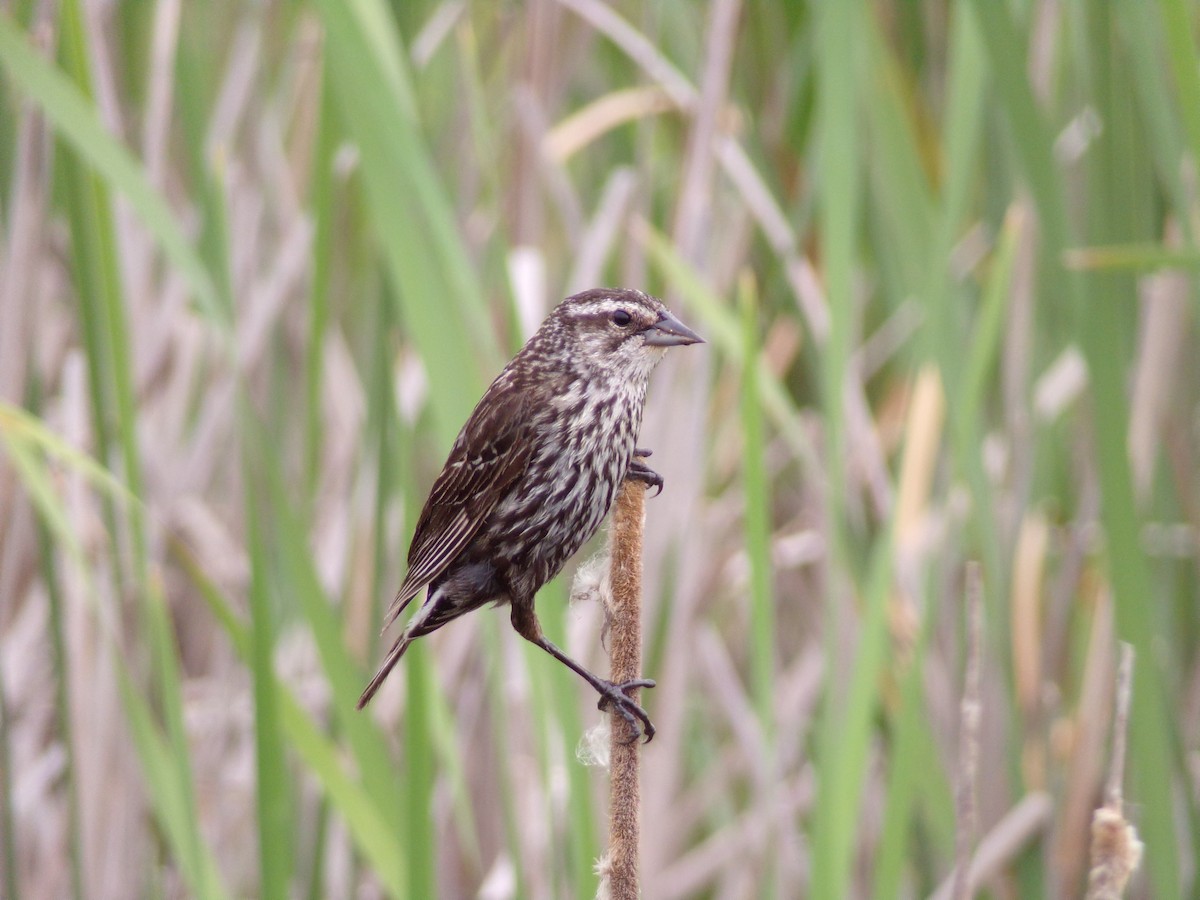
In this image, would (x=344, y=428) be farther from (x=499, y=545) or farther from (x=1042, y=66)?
(x=1042, y=66)

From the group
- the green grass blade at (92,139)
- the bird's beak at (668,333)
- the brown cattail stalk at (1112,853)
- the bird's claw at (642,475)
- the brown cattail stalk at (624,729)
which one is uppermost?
the green grass blade at (92,139)

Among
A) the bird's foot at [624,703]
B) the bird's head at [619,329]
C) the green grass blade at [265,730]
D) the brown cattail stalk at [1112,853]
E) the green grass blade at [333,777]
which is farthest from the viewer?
the bird's head at [619,329]

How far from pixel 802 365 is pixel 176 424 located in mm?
1498

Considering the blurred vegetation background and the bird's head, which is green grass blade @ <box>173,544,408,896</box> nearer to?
the blurred vegetation background

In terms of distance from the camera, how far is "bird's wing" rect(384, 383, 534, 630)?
1.94 meters

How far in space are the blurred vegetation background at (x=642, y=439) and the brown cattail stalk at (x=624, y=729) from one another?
27cm

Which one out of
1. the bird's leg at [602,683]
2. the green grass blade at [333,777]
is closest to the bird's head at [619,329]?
the bird's leg at [602,683]

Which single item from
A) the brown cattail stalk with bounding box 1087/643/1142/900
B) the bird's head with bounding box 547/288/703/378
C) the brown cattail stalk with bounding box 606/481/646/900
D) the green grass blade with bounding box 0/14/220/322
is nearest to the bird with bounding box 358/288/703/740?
the bird's head with bounding box 547/288/703/378

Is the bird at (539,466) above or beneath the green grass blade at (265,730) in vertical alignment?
above

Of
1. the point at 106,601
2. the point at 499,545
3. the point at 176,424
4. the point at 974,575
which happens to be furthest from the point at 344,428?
the point at 974,575

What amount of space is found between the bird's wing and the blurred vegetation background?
94 mm

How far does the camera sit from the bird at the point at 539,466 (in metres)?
1.91

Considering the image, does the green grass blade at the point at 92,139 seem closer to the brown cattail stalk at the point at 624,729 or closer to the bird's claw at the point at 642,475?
the bird's claw at the point at 642,475

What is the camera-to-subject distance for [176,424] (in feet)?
9.71
